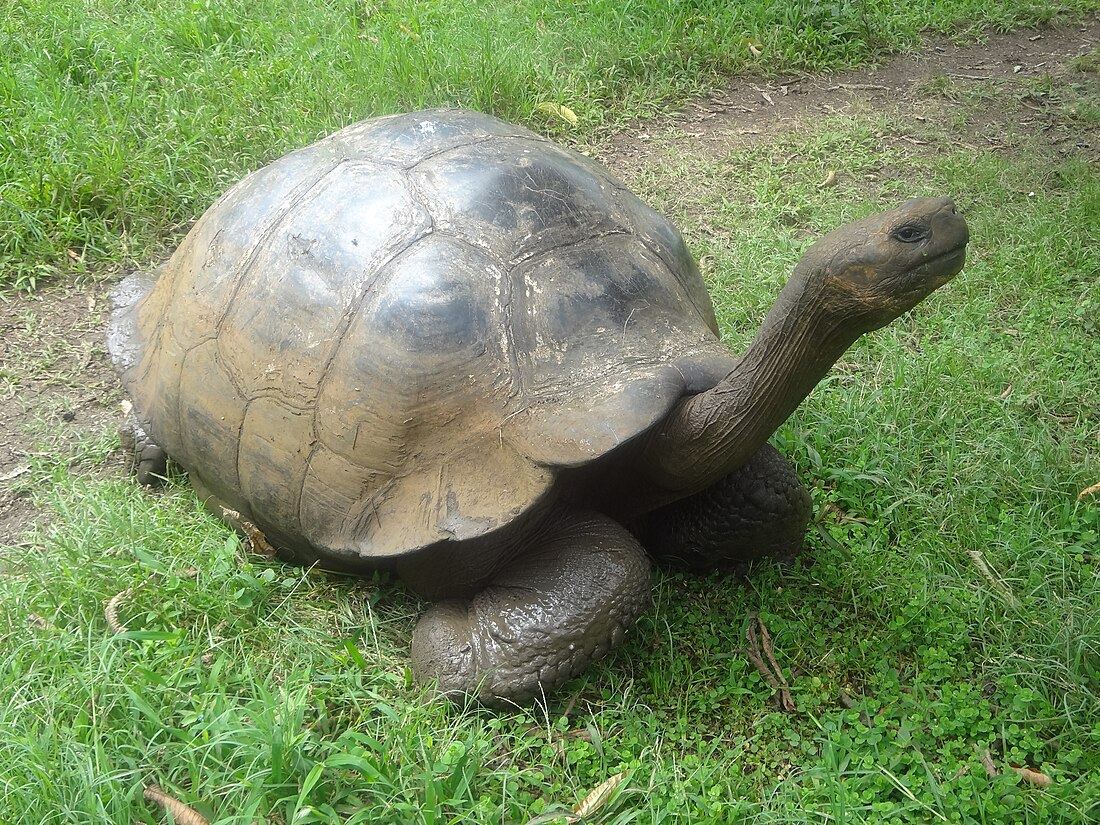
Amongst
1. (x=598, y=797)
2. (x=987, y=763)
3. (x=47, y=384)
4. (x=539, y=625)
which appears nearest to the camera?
(x=598, y=797)

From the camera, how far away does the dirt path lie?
4.06 meters

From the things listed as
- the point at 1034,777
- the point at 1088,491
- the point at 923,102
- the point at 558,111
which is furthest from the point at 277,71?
the point at 1034,777

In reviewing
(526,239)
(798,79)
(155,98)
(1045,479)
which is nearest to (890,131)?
(798,79)

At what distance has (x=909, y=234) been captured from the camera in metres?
2.35

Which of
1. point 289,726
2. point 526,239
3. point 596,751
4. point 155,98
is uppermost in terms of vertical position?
point 526,239

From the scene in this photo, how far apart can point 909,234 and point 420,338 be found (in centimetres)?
138

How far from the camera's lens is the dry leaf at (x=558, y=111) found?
599cm

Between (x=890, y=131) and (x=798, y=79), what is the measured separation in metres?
0.99

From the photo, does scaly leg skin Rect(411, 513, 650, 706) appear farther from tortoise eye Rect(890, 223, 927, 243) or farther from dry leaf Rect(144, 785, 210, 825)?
tortoise eye Rect(890, 223, 927, 243)

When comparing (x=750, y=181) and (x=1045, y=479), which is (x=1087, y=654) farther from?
(x=750, y=181)

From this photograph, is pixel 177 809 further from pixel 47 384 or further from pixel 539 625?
pixel 47 384

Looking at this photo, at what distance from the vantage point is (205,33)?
6.10 m

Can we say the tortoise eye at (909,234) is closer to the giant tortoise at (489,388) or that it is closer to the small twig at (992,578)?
the giant tortoise at (489,388)

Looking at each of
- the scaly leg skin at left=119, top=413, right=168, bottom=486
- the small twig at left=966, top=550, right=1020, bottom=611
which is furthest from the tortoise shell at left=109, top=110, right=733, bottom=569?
the small twig at left=966, top=550, right=1020, bottom=611
